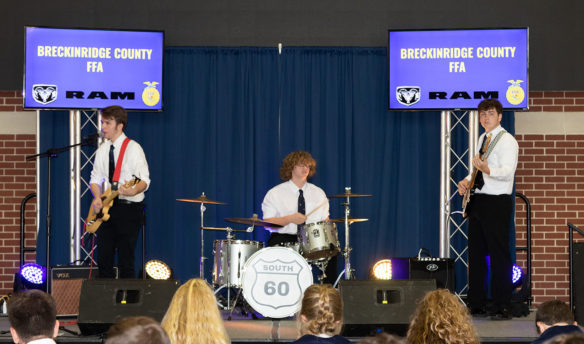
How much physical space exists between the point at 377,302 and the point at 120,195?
2.65 meters

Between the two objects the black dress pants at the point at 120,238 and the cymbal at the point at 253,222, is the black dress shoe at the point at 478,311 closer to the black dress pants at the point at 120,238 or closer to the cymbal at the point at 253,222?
the cymbal at the point at 253,222

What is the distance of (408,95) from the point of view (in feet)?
27.4

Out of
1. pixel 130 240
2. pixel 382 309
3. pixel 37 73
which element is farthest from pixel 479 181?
pixel 37 73

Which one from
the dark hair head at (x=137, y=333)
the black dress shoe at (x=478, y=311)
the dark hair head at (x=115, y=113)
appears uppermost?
the dark hair head at (x=115, y=113)

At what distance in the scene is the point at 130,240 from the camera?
22.7 feet

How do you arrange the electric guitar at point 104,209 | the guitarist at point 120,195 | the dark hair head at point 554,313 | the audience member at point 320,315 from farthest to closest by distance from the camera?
the guitarist at point 120,195
the electric guitar at point 104,209
the dark hair head at point 554,313
the audience member at point 320,315

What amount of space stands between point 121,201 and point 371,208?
3.12 m

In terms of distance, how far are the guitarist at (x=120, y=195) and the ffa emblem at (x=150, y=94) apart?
1.20 meters

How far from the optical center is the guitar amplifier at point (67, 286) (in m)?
7.18

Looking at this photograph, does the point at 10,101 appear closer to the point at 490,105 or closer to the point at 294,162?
the point at 294,162

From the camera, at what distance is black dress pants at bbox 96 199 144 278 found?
22.7ft

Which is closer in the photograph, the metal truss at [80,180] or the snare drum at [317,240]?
the snare drum at [317,240]

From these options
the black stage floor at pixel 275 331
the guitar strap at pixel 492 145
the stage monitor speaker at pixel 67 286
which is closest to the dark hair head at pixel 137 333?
the black stage floor at pixel 275 331

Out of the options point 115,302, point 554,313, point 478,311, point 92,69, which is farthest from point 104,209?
point 554,313
